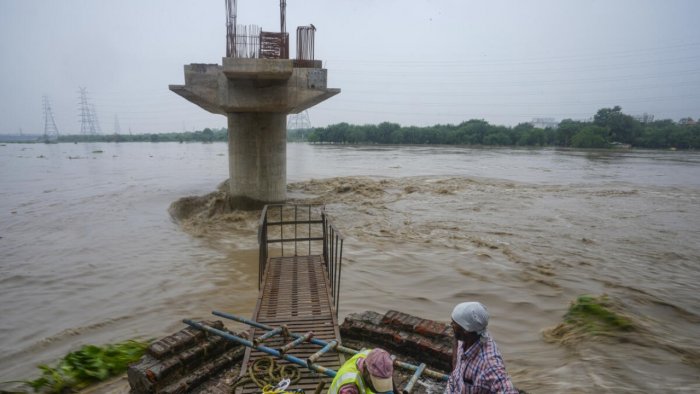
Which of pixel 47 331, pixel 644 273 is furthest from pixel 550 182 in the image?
pixel 47 331

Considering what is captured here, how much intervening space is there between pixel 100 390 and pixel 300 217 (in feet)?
36.0

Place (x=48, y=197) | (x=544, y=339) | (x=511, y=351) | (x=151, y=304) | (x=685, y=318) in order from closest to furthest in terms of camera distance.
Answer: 1. (x=511, y=351)
2. (x=544, y=339)
3. (x=685, y=318)
4. (x=151, y=304)
5. (x=48, y=197)

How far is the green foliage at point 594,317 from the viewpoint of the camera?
586cm

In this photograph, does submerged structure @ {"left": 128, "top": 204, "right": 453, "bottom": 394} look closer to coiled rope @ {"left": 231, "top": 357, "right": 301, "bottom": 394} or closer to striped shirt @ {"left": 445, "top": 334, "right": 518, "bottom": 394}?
coiled rope @ {"left": 231, "top": 357, "right": 301, "bottom": 394}

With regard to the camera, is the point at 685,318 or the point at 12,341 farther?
the point at 685,318

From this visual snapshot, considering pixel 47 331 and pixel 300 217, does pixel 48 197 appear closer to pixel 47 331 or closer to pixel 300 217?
pixel 300 217

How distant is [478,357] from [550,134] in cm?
8285

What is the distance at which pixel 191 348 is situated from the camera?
13.1 feet

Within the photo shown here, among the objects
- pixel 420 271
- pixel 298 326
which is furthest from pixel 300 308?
pixel 420 271

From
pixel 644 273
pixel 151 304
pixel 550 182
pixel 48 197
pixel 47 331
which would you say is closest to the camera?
pixel 47 331

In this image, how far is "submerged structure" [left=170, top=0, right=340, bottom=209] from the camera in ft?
40.0

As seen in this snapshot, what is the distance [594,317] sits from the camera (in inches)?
244

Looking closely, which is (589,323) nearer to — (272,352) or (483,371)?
(483,371)

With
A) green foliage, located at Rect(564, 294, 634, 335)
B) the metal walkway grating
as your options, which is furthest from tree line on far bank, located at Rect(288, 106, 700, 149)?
the metal walkway grating
